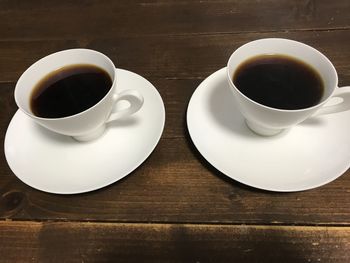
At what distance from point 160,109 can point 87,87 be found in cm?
15

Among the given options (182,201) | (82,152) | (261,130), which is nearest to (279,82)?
(261,130)

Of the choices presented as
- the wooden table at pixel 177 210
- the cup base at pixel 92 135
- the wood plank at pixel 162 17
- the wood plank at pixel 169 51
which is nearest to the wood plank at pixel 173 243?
the wooden table at pixel 177 210

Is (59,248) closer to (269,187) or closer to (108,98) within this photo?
(108,98)

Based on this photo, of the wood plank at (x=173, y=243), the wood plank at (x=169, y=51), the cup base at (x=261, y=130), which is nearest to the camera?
the wood plank at (x=173, y=243)

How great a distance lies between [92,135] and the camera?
0.69m

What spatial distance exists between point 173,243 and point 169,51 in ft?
1.65

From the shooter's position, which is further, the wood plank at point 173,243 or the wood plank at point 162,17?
the wood plank at point 162,17

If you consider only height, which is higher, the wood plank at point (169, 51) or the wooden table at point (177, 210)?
the wood plank at point (169, 51)

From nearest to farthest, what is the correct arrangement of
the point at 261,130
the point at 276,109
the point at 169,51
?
1. the point at 276,109
2. the point at 261,130
3. the point at 169,51

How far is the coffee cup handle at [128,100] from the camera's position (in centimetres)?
67

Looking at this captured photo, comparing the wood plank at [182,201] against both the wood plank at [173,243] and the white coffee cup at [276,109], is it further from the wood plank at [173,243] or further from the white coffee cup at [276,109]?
the white coffee cup at [276,109]

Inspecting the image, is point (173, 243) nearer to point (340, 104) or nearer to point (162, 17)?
point (340, 104)

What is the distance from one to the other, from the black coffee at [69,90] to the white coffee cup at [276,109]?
0.84ft

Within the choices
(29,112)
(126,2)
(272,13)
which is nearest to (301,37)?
(272,13)
